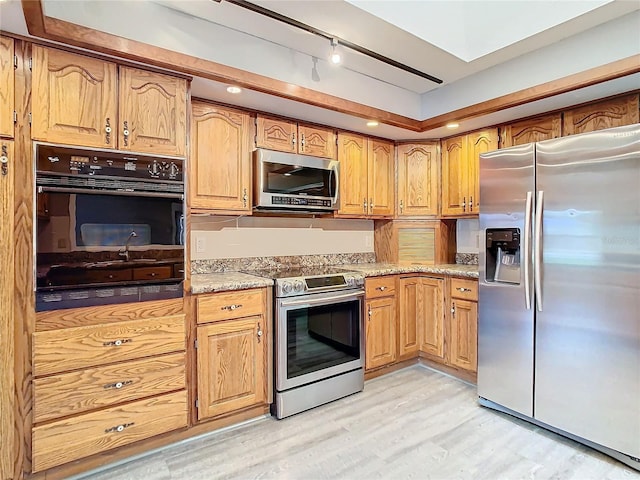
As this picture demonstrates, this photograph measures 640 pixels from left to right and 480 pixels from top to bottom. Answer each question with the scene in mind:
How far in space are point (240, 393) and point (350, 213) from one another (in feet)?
5.88

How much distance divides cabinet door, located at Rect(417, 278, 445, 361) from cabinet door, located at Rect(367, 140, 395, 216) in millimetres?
820

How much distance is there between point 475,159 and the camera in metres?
3.40

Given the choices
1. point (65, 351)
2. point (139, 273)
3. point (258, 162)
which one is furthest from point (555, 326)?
point (65, 351)

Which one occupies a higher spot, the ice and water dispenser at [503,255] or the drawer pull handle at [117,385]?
the ice and water dispenser at [503,255]

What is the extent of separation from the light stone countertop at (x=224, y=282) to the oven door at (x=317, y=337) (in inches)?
7.9

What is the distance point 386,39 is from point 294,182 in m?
A: 1.19

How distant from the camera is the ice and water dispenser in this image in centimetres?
253

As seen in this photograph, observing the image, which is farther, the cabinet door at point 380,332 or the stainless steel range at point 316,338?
the cabinet door at point 380,332

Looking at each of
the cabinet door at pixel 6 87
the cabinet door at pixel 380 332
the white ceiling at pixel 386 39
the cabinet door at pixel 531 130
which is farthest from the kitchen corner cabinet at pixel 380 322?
the cabinet door at pixel 6 87

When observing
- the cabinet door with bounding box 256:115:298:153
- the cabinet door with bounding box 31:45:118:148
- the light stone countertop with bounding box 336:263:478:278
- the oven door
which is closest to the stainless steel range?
the oven door

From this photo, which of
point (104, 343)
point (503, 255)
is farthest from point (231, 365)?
point (503, 255)

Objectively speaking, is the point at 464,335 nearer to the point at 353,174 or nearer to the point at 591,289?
the point at 591,289

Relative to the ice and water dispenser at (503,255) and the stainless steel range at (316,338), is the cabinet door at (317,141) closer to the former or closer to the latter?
the stainless steel range at (316,338)

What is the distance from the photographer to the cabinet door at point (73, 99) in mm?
1799
